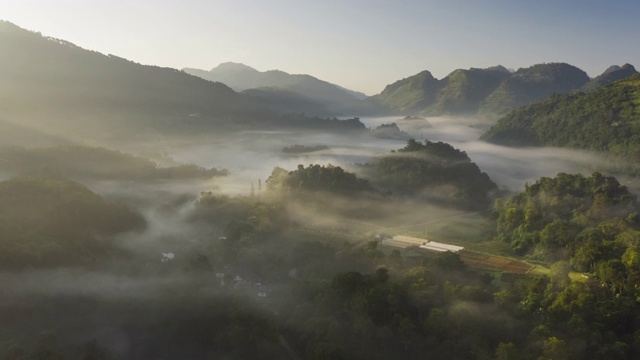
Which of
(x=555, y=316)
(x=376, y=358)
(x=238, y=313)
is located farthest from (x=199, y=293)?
(x=555, y=316)

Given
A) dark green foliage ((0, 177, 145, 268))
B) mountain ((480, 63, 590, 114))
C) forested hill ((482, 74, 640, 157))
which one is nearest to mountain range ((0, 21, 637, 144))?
dark green foliage ((0, 177, 145, 268))

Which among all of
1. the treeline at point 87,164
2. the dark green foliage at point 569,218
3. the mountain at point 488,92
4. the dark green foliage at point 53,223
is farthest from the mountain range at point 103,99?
the mountain at point 488,92

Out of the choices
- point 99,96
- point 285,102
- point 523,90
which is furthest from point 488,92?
point 99,96

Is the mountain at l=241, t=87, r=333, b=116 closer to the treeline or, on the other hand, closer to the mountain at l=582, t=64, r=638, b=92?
the treeline

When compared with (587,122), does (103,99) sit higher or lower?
higher

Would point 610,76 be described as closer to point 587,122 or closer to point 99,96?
point 587,122
